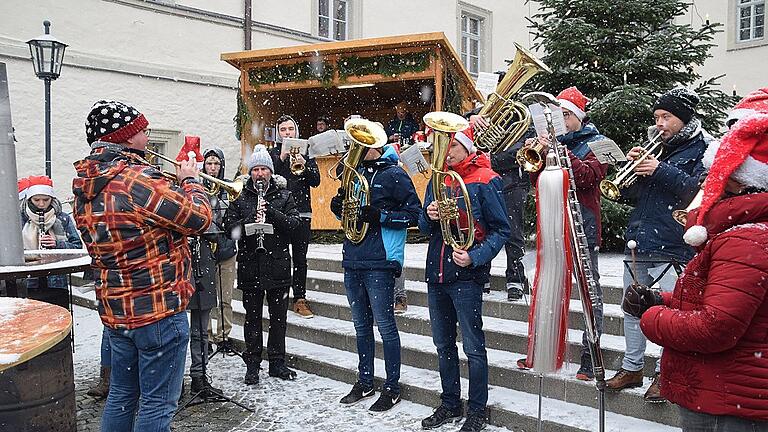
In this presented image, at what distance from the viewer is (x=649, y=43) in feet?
28.0

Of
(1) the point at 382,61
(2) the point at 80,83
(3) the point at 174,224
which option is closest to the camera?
(3) the point at 174,224

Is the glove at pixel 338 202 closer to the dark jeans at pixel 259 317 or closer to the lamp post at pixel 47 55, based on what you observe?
the dark jeans at pixel 259 317

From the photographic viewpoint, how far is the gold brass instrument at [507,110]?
5.19 metres

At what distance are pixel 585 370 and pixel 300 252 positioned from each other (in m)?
3.10

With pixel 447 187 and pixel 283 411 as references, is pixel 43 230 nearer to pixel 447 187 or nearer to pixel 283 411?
pixel 283 411

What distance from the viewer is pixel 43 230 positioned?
641 centimetres

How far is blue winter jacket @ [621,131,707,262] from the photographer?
402cm

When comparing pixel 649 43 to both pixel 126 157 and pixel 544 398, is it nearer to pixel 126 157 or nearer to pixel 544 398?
pixel 544 398

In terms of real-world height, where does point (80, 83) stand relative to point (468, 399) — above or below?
above

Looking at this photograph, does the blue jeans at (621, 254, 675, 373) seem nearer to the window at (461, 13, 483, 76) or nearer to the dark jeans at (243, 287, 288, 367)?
the dark jeans at (243, 287, 288, 367)

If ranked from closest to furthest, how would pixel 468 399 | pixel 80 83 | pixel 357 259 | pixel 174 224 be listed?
pixel 174 224 < pixel 468 399 < pixel 357 259 < pixel 80 83

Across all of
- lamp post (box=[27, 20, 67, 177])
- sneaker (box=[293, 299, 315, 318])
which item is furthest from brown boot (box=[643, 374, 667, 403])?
lamp post (box=[27, 20, 67, 177])

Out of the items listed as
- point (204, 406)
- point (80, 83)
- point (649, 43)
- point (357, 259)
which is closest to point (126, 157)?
point (357, 259)

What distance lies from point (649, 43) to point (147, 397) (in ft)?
25.1
